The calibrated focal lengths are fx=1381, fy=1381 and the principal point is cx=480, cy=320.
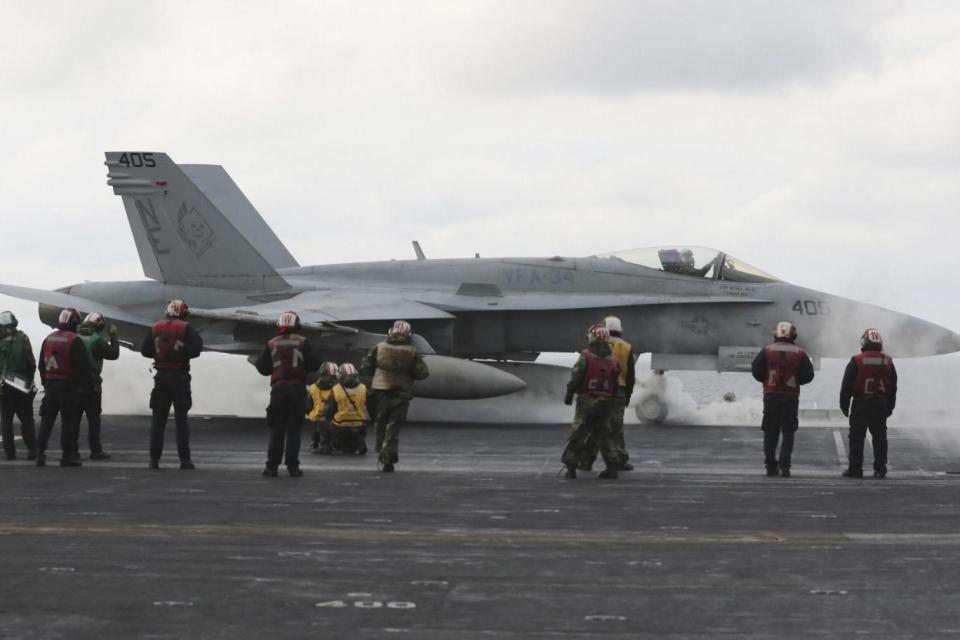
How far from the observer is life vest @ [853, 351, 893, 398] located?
1622cm

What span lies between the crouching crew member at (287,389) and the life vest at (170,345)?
1.04 meters

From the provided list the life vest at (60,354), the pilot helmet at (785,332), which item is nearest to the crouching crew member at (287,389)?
the life vest at (60,354)

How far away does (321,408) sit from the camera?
19.4 m

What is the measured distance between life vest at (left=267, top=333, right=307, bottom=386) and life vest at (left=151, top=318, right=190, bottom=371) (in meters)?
1.14

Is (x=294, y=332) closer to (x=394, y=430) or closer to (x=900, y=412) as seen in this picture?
(x=394, y=430)

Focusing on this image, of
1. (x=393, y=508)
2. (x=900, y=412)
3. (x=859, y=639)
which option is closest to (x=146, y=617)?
(x=859, y=639)

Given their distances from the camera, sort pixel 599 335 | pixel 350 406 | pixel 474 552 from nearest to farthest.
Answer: pixel 474 552
pixel 599 335
pixel 350 406

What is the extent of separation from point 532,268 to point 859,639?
19.3 metres

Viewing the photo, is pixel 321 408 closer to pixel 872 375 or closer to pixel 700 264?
pixel 872 375

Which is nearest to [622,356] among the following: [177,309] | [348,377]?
[348,377]

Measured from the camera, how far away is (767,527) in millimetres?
11500

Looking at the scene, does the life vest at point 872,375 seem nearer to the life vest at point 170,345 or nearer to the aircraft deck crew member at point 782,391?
the aircraft deck crew member at point 782,391

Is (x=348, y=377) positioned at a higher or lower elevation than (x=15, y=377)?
higher

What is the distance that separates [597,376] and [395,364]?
7.76ft
